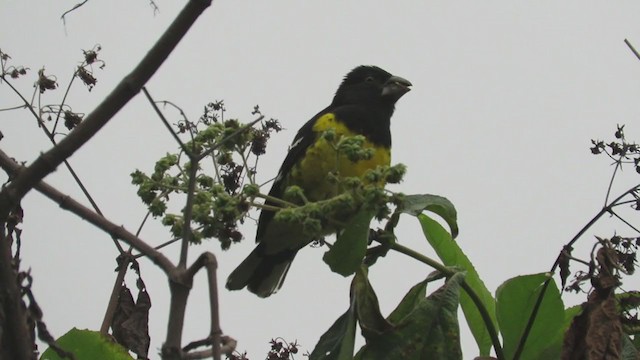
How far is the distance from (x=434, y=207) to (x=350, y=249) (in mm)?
348

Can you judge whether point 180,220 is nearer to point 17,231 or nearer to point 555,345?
point 17,231

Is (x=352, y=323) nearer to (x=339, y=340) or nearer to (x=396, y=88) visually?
(x=339, y=340)

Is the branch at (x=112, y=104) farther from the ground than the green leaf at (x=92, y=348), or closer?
closer

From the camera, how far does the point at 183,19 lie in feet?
3.68

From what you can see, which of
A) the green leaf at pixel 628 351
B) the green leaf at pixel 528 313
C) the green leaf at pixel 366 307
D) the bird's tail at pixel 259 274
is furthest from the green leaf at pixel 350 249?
the bird's tail at pixel 259 274

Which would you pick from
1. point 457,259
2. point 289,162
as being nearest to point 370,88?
point 289,162

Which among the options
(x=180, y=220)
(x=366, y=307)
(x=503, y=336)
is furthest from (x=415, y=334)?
(x=180, y=220)

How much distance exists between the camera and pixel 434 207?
2627 mm

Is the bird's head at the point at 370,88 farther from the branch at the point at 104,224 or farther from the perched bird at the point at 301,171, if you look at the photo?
the branch at the point at 104,224

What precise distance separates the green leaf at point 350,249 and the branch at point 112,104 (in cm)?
128

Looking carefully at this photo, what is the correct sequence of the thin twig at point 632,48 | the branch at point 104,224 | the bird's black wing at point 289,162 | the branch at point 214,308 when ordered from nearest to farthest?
1. the branch at point 214,308
2. the branch at point 104,224
3. the thin twig at point 632,48
4. the bird's black wing at point 289,162

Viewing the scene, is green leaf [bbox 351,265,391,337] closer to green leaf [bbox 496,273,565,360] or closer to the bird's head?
green leaf [bbox 496,273,565,360]

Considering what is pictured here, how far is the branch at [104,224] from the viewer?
42.8 inches

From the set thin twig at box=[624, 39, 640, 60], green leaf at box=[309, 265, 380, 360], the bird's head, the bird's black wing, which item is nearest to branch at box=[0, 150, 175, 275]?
green leaf at box=[309, 265, 380, 360]
